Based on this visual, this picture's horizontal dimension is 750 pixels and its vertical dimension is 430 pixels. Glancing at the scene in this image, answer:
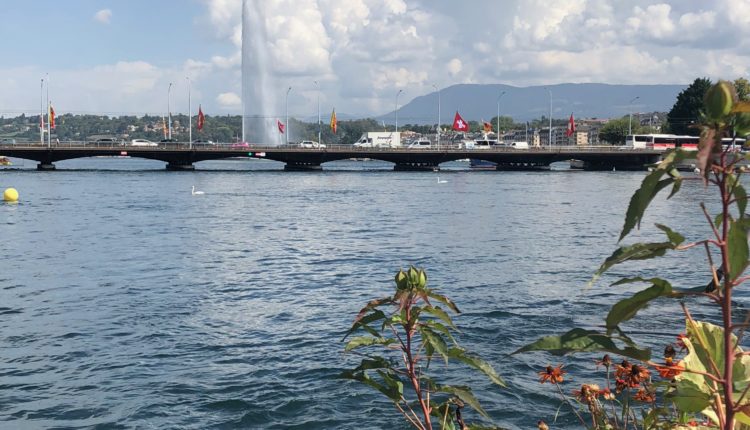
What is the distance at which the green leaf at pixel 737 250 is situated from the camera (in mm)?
1965

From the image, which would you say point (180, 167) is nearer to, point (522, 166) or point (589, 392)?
point (522, 166)

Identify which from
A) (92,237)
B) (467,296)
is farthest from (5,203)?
(467,296)

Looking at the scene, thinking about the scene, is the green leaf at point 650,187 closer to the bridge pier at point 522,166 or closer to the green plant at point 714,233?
the green plant at point 714,233

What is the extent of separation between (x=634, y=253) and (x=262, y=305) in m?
15.6

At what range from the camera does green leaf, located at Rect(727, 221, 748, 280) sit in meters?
1.96

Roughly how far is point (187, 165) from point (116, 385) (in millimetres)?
95765

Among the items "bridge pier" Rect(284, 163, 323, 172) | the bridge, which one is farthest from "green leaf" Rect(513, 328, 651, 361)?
"bridge pier" Rect(284, 163, 323, 172)

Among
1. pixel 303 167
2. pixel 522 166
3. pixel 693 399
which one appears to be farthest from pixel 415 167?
pixel 693 399

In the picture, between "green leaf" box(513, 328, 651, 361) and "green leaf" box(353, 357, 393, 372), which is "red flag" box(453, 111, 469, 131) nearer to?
"green leaf" box(353, 357, 393, 372)

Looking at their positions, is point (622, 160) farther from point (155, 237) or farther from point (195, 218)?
point (155, 237)

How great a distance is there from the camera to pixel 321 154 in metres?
103

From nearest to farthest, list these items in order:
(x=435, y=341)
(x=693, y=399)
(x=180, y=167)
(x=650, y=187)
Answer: (x=650, y=187)
(x=693, y=399)
(x=435, y=341)
(x=180, y=167)

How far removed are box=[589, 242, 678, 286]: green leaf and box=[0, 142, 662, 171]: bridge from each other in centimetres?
9579

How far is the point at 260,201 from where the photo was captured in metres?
53.2
